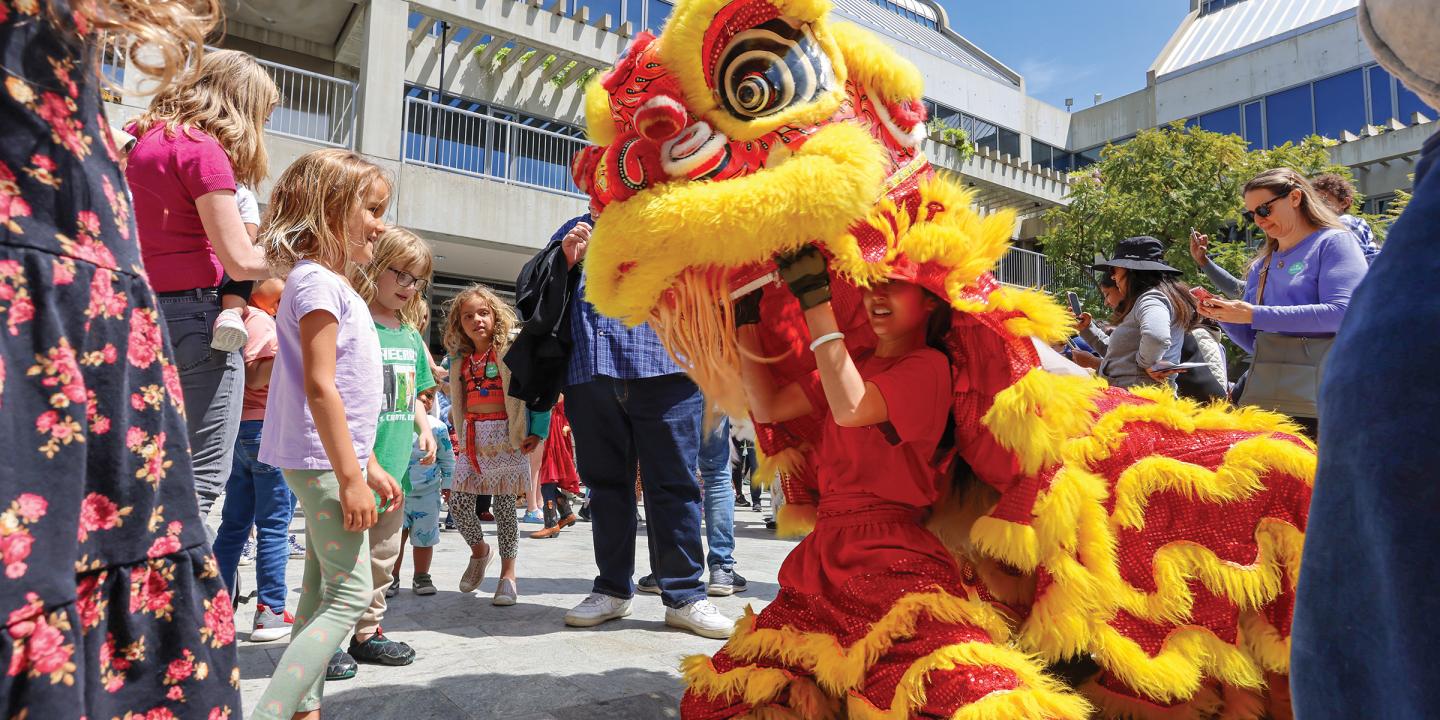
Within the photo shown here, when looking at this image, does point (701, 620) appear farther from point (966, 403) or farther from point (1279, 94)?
point (1279, 94)

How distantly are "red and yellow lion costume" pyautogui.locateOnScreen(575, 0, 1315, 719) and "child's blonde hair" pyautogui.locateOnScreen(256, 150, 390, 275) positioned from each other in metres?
0.70

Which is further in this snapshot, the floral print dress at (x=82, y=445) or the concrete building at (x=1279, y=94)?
the concrete building at (x=1279, y=94)

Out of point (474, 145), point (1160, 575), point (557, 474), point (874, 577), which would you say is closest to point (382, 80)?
point (474, 145)

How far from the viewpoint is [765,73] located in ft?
6.56

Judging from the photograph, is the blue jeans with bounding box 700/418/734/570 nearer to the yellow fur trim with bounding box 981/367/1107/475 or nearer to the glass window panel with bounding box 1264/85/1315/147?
the yellow fur trim with bounding box 981/367/1107/475

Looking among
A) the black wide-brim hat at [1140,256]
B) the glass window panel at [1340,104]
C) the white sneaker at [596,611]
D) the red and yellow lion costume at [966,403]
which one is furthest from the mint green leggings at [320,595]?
the glass window panel at [1340,104]

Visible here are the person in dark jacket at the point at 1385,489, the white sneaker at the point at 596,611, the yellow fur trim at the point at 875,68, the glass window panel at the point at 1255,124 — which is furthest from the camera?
→ the glass window panel at the point at 1255,124

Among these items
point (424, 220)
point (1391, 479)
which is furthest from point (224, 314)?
point (424, 220)

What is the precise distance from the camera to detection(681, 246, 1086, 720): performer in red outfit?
1816mm

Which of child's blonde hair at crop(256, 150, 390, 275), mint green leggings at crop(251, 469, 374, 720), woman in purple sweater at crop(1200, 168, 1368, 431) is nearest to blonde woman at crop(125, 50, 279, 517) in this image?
child's blonde hair at crop(256, 150, 390, 275)

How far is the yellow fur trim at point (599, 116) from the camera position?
86.3 inches

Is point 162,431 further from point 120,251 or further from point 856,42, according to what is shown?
point 856,42

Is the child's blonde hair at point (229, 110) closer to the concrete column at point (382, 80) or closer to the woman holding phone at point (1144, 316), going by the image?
the woman holding phone at point (1144, 316)

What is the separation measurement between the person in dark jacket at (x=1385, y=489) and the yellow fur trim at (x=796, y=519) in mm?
1714
